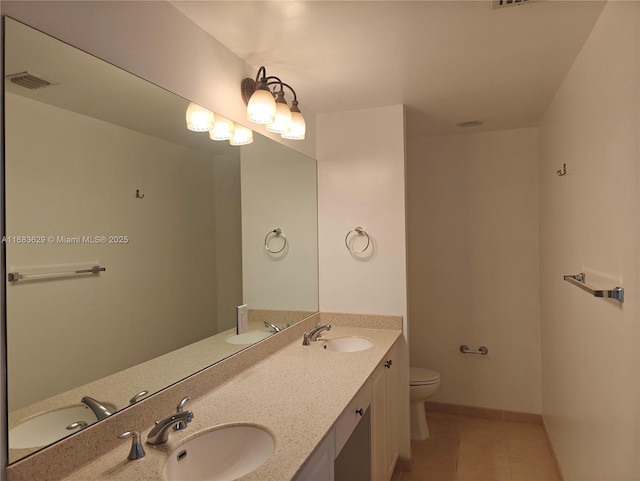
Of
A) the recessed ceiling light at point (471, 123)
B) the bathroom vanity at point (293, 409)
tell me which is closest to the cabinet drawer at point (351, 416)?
the bathroom vanity at point (293, 409)

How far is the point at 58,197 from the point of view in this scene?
1112mm

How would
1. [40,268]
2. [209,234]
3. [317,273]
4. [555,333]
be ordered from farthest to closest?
[317,273]
[555,333]
[209,234]
[40,268]

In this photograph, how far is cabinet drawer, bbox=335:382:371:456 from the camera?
1.51m

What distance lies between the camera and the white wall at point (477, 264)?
3.34 m

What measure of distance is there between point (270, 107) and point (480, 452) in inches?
107

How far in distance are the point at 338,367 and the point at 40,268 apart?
4.34ft

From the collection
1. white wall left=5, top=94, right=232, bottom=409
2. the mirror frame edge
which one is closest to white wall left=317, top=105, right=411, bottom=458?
white wall left=5, top=94, right=232, bottom=409

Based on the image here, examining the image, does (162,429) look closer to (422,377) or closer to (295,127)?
(295,127)

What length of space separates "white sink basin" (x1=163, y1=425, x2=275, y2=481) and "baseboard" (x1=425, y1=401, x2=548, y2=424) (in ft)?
8.67

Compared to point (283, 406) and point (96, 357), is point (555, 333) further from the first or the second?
point (96, 357)

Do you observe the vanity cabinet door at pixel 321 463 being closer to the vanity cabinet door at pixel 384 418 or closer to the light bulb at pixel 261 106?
the vanity cabinet door at pixel 384 418

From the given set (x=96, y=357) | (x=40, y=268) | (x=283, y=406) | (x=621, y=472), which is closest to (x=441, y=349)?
(x=621, y=472)

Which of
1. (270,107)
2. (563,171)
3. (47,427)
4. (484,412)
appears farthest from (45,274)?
(484,412)

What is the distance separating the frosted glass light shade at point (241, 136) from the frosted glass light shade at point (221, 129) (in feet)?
0.10
